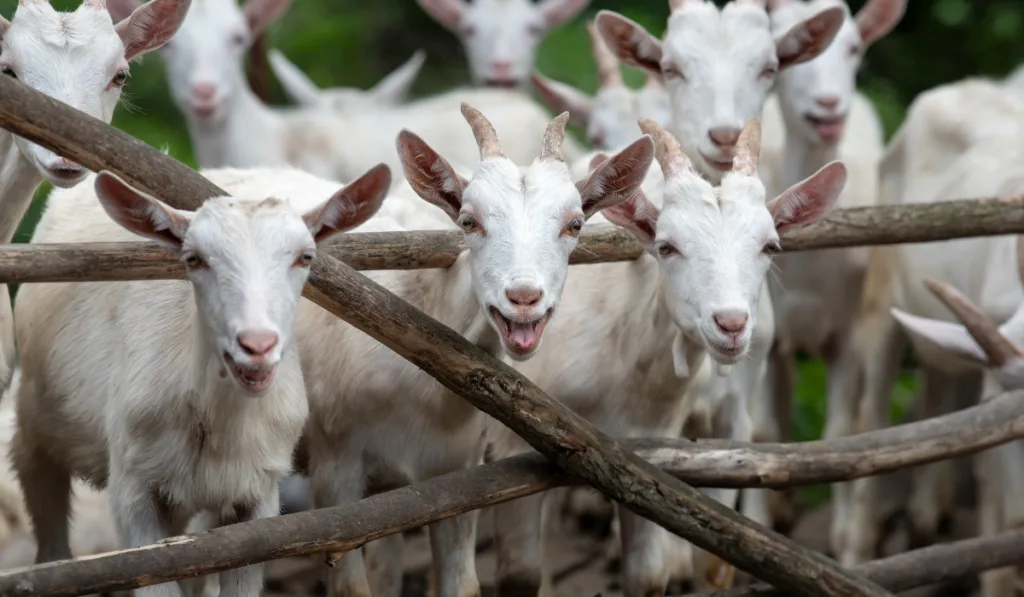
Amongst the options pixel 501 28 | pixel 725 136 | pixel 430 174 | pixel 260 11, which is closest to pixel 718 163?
pixel 725 136

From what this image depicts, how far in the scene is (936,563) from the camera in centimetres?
605

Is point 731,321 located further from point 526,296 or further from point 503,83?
point 503,83

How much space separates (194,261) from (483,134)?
118 centimetres

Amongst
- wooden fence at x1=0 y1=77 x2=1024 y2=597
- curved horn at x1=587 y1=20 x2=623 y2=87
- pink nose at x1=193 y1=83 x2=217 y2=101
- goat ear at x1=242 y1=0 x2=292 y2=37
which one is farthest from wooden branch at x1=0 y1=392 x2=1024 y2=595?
goat ear at x1=242 y1=0 x2=292 y2=37

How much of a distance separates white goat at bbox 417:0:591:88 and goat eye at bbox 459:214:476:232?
5214 mm

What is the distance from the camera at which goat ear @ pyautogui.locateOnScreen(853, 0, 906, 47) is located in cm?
745

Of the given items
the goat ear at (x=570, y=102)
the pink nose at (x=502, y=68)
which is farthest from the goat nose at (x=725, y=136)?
the pink nose at (x=502, y=68)

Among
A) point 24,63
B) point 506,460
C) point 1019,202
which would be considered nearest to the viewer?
point 24,63

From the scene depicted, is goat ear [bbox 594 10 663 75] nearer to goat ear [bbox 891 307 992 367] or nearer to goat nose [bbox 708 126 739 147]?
goat nose [bbox 708 126 739 147]

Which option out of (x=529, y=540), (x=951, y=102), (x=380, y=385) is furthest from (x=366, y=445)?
(x=951, y=102)

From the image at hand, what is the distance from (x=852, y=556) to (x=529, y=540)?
241 centimetres

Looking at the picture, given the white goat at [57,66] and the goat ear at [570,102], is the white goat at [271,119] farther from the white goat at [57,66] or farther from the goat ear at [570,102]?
the white goat at [57,66]

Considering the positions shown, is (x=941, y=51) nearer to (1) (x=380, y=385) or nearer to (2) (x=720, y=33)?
(2) (x=720, y=33)

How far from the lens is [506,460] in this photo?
526cm
